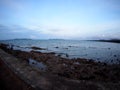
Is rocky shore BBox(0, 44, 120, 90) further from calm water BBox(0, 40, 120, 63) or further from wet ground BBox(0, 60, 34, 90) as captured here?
calm water BBox(0, 40, 120, 63)

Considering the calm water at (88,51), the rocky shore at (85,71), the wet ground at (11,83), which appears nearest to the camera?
the wet ground at (11,83)

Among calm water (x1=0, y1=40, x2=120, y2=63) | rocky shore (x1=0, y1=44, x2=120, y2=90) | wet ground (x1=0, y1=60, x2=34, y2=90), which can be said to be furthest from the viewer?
calm water (x1=0, y1=40, x2=120, y2=63)

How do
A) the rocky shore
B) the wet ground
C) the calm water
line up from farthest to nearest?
the calm water
the rocky shore
the wet ground

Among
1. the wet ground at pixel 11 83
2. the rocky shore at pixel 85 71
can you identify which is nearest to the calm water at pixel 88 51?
the rocky shore at pixel 85 71

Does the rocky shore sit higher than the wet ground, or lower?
lower

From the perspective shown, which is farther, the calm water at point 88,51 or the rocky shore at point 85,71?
the calm water at point 88,51

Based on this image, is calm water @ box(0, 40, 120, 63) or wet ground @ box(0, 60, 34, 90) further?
calm water @ box(0, 40, 120, 63)

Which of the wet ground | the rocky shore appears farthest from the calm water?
the wet ground

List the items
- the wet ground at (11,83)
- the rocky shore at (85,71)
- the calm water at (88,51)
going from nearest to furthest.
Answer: the wet ground at (11,83) → the rocky shore at (85,71) → the calm water at (88,51)

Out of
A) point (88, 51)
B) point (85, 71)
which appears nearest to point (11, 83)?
point (85, 71)

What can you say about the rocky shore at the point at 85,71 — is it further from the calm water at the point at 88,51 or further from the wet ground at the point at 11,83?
the calm water at the point at 88,51

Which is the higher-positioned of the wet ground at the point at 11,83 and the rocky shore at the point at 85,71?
the wet ground at the point at 11,83

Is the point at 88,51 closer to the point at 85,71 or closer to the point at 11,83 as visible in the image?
the point at 85,71

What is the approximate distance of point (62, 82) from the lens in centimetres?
309
